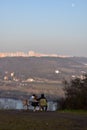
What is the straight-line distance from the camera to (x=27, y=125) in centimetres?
2011

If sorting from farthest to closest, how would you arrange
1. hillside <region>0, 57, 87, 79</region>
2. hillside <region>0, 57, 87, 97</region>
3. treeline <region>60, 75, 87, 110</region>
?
1. hillside <region>0, 57, 87, 79</region>
2. hillside <region>0, 57, 87, 97</region>
3. treeline <region>60, 75, 87, 110</region>

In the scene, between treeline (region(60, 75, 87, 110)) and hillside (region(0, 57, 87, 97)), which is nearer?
treeline (region(60, 75, 87, 110))

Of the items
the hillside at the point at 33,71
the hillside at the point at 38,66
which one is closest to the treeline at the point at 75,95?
the hillside at the point at 33,71

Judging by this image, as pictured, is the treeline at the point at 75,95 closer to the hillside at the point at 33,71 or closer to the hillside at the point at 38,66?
the hillside at the point at 33,71

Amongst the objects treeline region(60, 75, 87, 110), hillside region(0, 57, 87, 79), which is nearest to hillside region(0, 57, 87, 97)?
hillside region(0, 57, 87, 79)

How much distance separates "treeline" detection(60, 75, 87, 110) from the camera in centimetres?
3206

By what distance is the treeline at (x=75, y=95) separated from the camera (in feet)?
105

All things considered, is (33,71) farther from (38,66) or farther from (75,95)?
(75,95)

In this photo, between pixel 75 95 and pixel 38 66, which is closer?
pixel 75 95

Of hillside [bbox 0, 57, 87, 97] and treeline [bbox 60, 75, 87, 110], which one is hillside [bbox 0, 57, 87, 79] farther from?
treeline [bbox 60, 75, 87, 110]

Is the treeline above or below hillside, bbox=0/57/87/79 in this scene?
below

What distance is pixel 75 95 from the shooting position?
108ft

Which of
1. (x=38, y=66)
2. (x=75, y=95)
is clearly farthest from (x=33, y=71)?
(x=75, y=95)

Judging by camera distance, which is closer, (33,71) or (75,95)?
(75,95)
